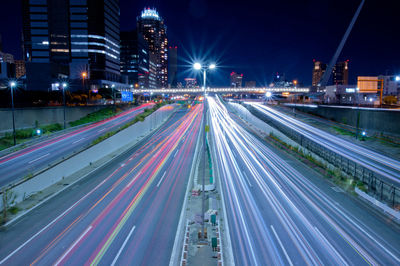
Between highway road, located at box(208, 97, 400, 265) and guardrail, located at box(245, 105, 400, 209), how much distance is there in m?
2.38

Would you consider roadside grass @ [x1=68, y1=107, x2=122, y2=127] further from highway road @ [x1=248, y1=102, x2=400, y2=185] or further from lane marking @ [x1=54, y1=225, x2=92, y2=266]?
lane marking @ [x1=54, y1=225, x2=92, y2=266]

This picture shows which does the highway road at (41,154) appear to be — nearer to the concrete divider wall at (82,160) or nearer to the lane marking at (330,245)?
the concrete divider wall at (82,160)

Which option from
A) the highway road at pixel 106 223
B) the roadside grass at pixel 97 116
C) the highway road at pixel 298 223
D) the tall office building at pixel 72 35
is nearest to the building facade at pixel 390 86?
the highway road at pixel 298 223

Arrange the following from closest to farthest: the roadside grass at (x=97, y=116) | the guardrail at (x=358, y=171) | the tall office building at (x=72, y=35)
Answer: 1. the guardrail at (x=358, y=171)
2. the roadside grass at (x=97, y=116)
3. the tall office building at (x=72, y=35)

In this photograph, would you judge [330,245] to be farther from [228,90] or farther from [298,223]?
[228,90]

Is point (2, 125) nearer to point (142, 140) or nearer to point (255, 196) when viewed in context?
point (142, 140)

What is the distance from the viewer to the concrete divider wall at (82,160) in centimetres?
1789

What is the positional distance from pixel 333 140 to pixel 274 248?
106 ft

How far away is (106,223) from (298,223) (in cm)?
1118

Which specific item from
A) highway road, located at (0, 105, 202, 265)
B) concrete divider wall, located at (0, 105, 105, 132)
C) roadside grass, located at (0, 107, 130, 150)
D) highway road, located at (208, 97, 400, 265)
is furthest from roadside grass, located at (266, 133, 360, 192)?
concrete divider wall, located at (0, 105, 105, 132)

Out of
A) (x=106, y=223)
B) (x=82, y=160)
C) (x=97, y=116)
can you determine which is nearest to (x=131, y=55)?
(x=97, y=116)

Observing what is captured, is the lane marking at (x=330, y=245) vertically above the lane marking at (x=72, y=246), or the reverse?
the lane marking at (x=72, y=246)

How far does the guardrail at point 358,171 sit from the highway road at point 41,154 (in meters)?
28.8

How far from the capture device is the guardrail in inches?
723
